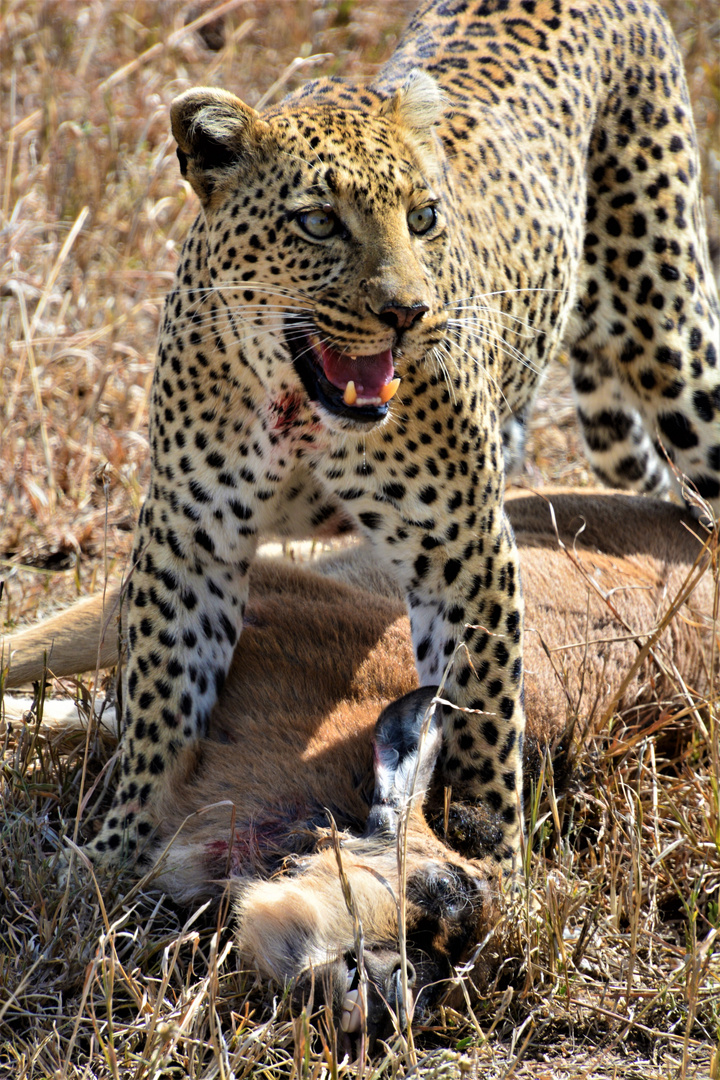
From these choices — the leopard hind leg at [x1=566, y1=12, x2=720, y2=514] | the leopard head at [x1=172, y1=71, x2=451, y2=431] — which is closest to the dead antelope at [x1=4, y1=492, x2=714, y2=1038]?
the leopard hind leg at [x1=566, y1=12, x2=720, y2=514]

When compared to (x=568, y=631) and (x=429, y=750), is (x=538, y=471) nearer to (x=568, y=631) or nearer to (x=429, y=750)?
(x=568, y=631)

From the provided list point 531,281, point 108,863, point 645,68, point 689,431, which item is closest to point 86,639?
point 108,863

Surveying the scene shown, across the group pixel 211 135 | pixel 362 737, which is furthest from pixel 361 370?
pixel 362 737

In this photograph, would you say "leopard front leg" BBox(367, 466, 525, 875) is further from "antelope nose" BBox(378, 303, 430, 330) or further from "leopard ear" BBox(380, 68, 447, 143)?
"leopard ear" BBox(380, 68, 447, 143)

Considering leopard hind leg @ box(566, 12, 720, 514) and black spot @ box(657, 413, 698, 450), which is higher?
leopard hind leg @ box(566, 12, 720, 514)

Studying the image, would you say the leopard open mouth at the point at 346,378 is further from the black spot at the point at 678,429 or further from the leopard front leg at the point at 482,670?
the black spot at the point at 678,429

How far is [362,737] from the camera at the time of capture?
3.82m

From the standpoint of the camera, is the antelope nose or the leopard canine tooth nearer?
the antelope nose

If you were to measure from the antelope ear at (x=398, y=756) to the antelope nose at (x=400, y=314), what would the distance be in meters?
1.01

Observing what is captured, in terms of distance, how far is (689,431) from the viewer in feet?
16.5

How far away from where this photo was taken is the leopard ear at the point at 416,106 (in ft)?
11.3

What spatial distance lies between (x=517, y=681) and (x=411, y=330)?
3.58 ft

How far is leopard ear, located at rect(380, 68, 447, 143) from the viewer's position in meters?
3.44

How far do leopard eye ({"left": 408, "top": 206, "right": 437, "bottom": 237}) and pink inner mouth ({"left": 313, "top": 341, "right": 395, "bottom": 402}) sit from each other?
0.37 meters
